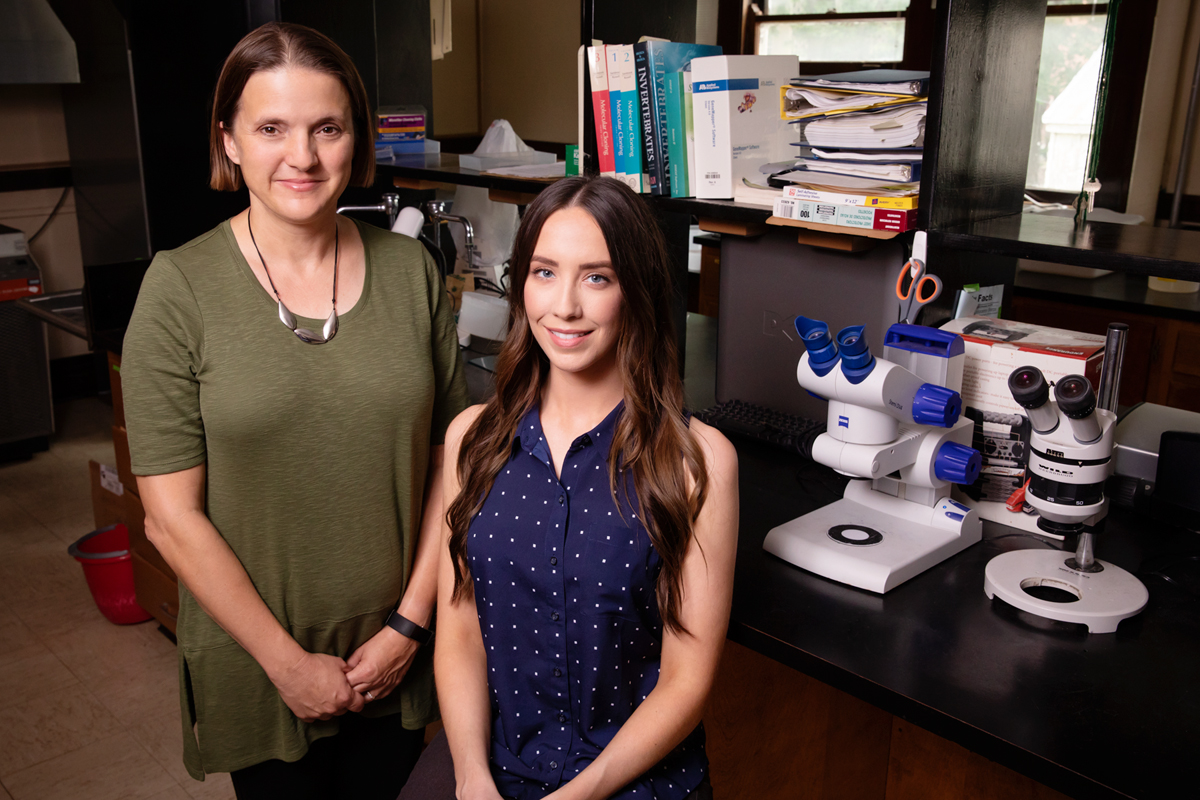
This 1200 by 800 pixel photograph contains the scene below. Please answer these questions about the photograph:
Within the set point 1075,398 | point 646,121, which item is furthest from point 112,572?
point 1075,398

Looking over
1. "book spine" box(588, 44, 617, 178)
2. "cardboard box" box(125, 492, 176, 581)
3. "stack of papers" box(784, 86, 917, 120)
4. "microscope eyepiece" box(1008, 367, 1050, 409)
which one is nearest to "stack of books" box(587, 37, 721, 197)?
"book spine" box(588, 44, 617, 178)

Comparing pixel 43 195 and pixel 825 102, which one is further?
pixel 43 195

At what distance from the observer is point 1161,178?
404 cm

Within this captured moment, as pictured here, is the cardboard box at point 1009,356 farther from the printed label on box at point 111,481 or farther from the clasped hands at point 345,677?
the printed label on box at point 111,481

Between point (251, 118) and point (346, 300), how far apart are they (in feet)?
0.87

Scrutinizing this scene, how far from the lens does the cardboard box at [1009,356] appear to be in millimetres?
1584

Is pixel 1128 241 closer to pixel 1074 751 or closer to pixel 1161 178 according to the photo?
pixel 1074 751

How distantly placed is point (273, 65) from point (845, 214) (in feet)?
3.21

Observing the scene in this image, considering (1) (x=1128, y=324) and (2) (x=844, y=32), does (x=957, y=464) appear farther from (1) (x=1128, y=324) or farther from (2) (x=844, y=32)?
(2) (x=844, y=32)

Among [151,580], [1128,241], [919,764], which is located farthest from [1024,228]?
[151,580]

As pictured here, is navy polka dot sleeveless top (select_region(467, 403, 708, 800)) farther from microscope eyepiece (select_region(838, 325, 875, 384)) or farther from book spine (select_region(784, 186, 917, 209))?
book spine (select_region(784, 186, 917, 209))

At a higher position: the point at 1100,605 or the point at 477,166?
the point at 477,166

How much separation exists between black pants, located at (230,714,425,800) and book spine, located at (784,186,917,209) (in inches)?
44.5

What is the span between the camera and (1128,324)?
333cm
